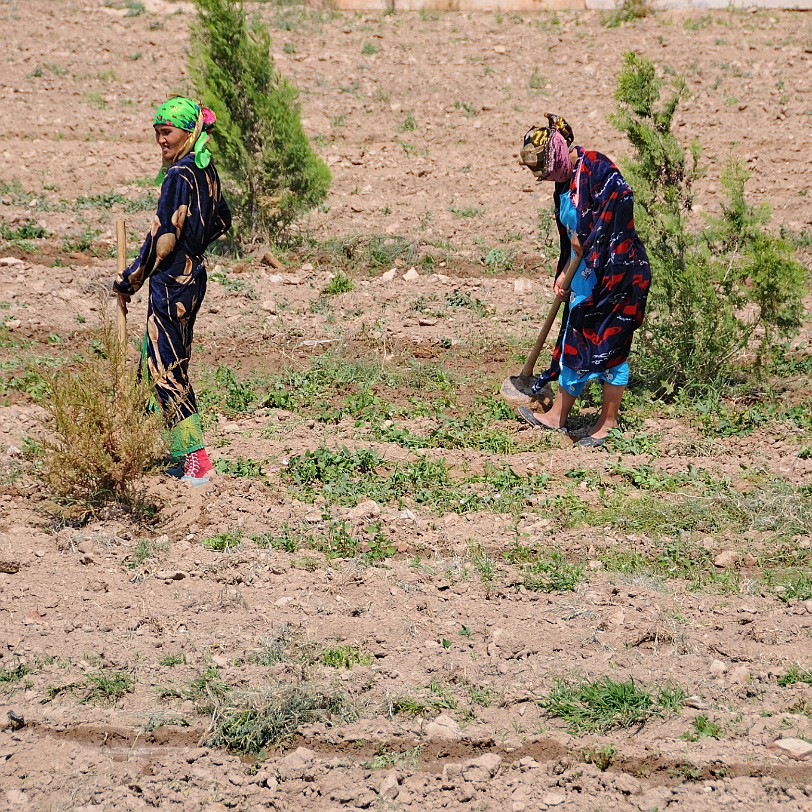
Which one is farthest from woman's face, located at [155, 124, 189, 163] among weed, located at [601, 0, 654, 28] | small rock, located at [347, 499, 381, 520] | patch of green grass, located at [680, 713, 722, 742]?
weed, located at [601, 0, 654, 28]

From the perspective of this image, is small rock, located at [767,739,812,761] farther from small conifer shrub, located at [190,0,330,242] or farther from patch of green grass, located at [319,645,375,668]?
small conifer shrub, located at [190,0,330,242]

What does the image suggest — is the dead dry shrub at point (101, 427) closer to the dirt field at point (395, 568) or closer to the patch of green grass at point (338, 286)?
the dirt field at point (395, 568)

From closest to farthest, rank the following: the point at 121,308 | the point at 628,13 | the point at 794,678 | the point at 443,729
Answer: the point at 443,729, the point at 794,678, the point at 121,308, the point at 628,13

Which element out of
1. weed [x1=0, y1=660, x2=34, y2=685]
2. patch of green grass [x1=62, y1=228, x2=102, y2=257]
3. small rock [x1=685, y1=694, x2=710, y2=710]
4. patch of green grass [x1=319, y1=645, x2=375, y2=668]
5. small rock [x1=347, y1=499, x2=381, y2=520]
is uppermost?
patch of green grass [x1=62, y1=228, x2=102, y2=257]

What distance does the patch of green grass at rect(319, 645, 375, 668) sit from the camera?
11.8 feet

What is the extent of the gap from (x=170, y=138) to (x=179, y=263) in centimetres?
52

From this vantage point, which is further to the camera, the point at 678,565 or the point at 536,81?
the point at 536,81

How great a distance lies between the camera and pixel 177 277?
4617 millimetres

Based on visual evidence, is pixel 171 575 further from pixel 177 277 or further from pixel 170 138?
pixel 170 138

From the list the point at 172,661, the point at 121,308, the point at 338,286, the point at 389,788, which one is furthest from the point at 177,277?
the point at 338,286

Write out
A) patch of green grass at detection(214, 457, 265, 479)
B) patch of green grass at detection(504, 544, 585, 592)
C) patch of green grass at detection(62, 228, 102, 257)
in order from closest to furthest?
patch of green grass at detection(504, 544, 585, 592)
patch of green grass at detection(214, 457, 265, 479)
patch of green grass at detection(62, 228, 102, 257)

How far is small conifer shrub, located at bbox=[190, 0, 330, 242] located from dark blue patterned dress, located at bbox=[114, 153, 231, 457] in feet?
11.5

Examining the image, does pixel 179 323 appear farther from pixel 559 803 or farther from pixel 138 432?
→ pixel 559 803

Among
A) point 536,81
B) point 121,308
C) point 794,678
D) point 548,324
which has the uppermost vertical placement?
point 536,81
